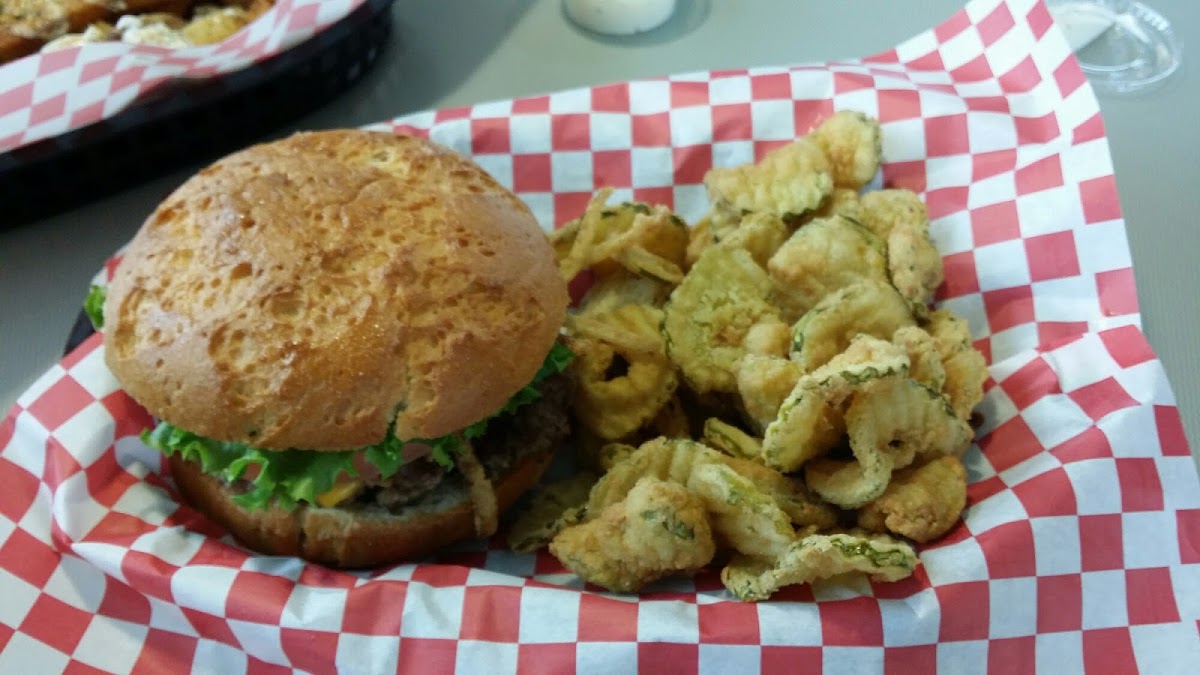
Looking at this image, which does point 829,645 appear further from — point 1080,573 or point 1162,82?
point 1162,82

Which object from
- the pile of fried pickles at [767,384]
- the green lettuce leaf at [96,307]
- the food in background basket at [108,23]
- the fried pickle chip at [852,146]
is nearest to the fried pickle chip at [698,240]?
the pile of fried pickles at [767,384]

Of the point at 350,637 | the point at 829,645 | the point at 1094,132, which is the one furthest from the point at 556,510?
the point at 1094,132

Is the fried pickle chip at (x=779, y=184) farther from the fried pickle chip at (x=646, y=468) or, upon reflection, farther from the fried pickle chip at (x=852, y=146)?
the fried pickle chip at (x=646, y=468)

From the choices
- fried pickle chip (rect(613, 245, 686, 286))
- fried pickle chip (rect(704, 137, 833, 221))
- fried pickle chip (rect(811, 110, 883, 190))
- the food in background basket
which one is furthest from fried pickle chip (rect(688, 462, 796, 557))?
the food in background basket

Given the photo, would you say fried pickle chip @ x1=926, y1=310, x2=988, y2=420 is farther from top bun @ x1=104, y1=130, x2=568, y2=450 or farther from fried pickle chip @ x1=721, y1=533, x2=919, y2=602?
top bun @ x1=104, y1=130, x2=568, y2=450

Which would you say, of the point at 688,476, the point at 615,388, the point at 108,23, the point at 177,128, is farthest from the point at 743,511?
the point at 108,23

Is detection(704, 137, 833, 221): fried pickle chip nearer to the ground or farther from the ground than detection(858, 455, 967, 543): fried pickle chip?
farther from the ground

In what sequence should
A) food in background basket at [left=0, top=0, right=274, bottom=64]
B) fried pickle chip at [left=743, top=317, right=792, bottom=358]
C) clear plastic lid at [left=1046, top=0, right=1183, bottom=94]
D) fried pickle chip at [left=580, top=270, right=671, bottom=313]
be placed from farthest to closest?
clear plastic lid at [left=1046, top=0, right=1183, bottom=94]
food in background basket at [left=0, top=0, right=274, bottom=64]
fried pickle chip at [left=580, top=270, right=671, bottom=313]
fried pickle chip at [left=743, top=317, right=792, bottom=358]

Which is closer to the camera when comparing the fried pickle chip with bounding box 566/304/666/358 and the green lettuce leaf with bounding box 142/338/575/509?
the green lettuce leaf with bounding box 142/338/575/509
